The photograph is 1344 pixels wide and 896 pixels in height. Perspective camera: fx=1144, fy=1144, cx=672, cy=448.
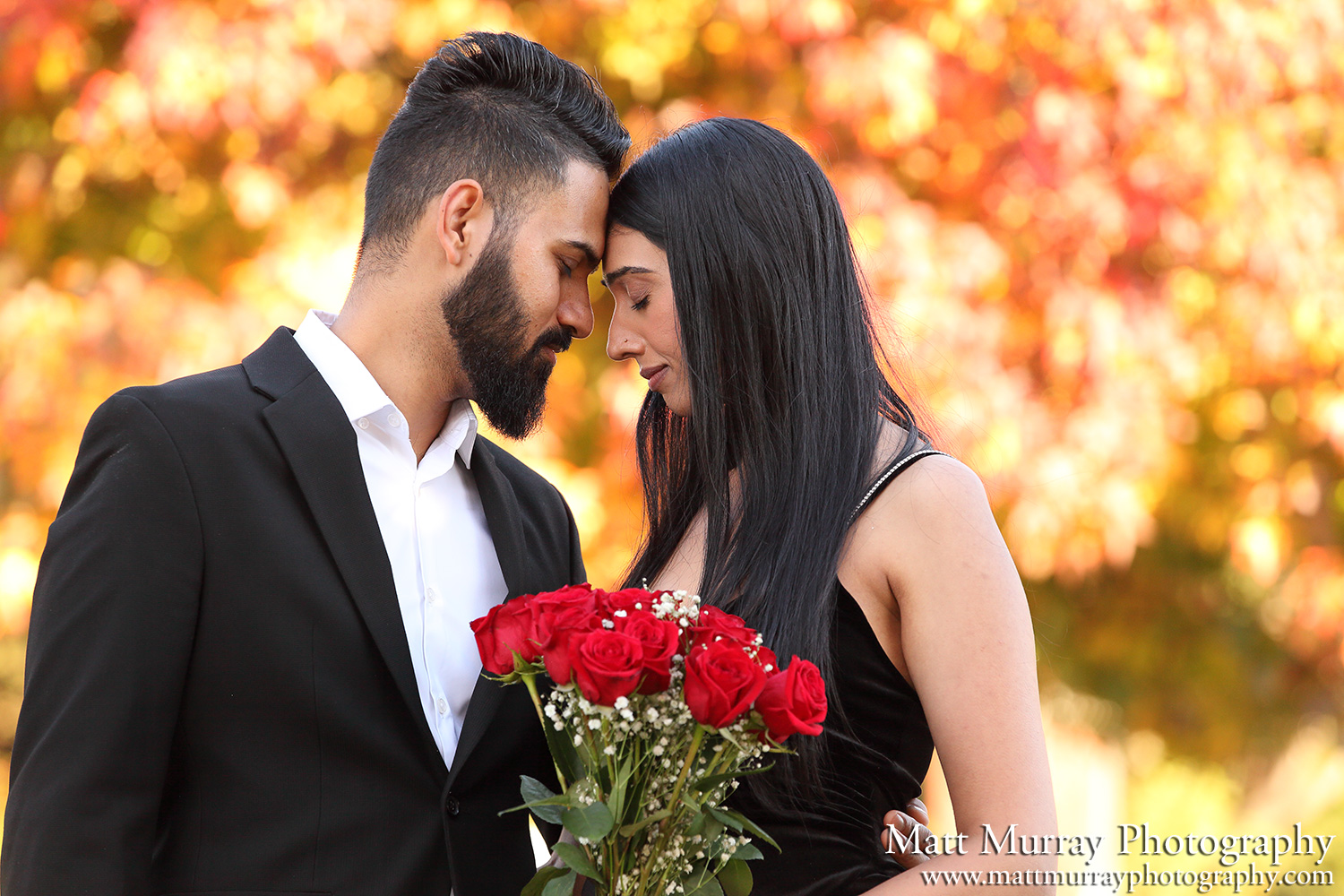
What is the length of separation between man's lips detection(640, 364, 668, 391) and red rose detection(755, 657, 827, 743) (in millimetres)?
1001

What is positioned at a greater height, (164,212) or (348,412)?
(164,212)

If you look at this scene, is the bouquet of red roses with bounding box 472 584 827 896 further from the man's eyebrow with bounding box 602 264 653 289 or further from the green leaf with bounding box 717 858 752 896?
the man's eyebrow with bounding box 602 264 653 289

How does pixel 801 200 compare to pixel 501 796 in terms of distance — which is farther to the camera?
pixel 801 200

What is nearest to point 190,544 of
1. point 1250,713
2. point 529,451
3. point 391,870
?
point 391,870

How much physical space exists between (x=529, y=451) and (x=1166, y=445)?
2292 millimetres

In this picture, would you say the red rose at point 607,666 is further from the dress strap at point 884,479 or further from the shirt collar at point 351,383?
the shirt collar at point 351,383

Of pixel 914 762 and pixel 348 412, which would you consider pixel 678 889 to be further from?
pixel 348 412

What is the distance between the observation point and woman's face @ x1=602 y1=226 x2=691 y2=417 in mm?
2479

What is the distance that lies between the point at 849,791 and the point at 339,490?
→ 1.14m

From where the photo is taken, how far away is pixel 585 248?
253cm

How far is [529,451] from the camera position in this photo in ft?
13.3

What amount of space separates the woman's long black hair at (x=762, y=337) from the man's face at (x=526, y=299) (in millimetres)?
122

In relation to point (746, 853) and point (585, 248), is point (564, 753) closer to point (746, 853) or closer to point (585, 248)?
point (746, 853)

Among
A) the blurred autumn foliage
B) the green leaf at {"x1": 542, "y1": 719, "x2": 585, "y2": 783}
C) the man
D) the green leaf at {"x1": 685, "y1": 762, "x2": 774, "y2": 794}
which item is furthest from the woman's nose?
the blurred autumn foliage
